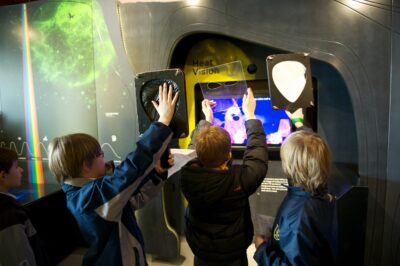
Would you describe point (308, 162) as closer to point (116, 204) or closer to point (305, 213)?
point (305, 213)

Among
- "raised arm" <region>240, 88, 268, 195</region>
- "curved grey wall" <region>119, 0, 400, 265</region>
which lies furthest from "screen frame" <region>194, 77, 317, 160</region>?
"raised arm" <region>240, 88, 268, 195</region>

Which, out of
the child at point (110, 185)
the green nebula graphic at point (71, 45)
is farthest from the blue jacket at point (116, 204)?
the green nebula graphic at point (71, 45)

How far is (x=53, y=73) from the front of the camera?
2.40 m

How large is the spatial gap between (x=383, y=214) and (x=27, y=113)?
2799 millimetres

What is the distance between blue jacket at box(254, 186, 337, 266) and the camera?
0.92 metres

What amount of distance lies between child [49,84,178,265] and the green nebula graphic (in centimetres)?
128

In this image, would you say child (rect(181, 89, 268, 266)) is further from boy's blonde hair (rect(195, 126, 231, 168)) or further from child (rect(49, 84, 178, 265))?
child (rect(49, 84, 178, 265))

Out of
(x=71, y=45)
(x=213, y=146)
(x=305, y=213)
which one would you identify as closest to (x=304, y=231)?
(x=305, y=213)

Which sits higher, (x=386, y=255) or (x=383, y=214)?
(x=383, y=214)

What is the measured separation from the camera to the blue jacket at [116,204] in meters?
0.96

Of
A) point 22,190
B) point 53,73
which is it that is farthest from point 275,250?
point 53,73

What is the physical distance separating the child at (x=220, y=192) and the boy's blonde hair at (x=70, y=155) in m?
0.41

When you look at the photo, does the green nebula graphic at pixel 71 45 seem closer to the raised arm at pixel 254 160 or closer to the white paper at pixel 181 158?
the white paper at pixel 181 158

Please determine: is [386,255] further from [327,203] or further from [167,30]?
[167,30]
